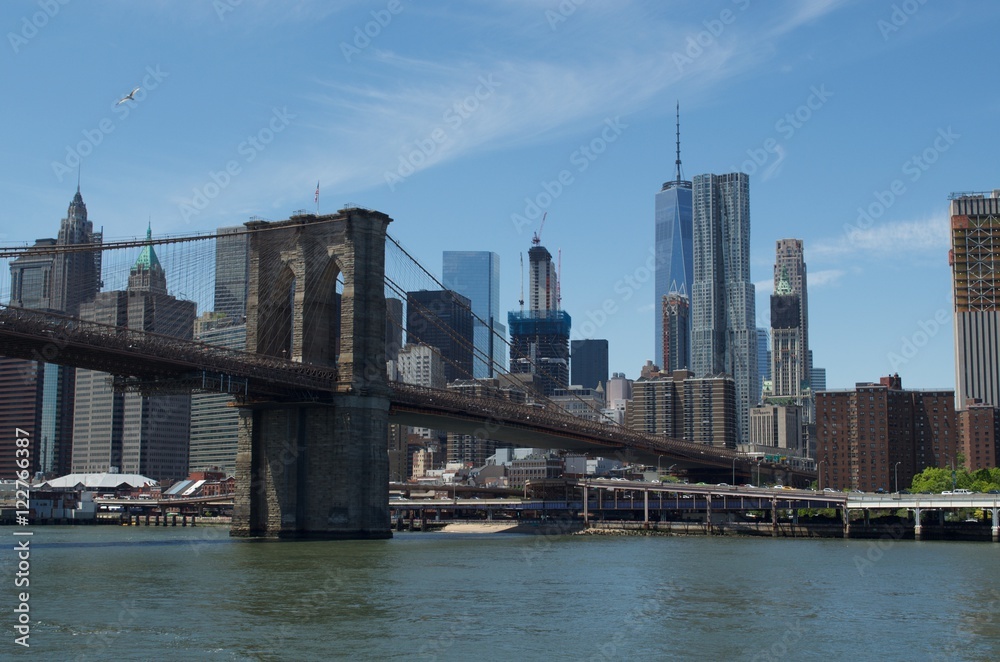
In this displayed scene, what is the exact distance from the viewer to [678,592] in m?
49.3

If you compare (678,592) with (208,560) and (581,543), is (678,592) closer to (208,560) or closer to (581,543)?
(208,560)

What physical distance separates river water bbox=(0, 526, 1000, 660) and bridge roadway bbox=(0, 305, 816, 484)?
438 inches

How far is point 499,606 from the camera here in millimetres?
43500

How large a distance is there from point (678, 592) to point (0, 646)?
1016 inches

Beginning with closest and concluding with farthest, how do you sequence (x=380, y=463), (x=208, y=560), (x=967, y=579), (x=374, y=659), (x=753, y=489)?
(x=374, y=659) < (x=967, y=579) < (x=208, y=560) < (x=380, y=463) < (x=753, y=489)

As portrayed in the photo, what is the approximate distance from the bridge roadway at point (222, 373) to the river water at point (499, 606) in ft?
36.5

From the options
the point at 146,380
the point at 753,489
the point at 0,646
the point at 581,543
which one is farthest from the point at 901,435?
the point at 0,646

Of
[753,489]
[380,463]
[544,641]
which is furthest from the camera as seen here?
[753,489]

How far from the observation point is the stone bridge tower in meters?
83.1

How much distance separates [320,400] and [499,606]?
139ft

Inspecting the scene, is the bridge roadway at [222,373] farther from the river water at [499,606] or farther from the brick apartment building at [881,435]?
the brick apartment building at [881,435]

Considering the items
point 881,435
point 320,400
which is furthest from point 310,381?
point 881,435

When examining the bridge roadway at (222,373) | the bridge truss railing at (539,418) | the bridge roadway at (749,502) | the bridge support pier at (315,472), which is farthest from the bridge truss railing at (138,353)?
the bridge roadway at (749,502)
